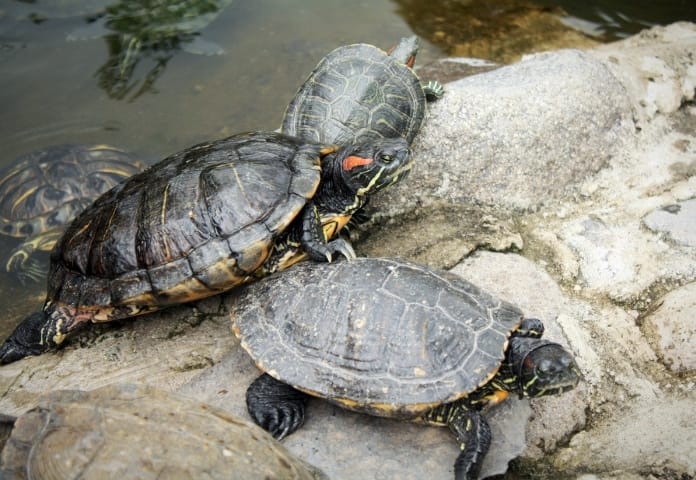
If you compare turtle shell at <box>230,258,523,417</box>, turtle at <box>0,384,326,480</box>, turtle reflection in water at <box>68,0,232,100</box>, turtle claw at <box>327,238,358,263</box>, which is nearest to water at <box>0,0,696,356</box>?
turtle reflection in water at <box>68,0,232,100</box>

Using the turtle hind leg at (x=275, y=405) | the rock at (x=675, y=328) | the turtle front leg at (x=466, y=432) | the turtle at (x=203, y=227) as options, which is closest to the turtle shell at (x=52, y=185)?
the turtle at (x=203, y=227)

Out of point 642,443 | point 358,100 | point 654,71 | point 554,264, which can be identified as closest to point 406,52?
point 358,100

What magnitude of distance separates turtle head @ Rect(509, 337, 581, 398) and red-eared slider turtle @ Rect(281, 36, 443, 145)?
2.56 metres

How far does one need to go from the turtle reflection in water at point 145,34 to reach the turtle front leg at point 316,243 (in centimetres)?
469

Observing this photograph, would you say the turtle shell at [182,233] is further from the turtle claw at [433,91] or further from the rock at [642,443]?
the rock at [642,443]

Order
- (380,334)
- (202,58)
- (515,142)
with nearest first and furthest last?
(380,334) < (515,142) < (202,58)

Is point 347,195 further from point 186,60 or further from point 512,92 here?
point 186,60

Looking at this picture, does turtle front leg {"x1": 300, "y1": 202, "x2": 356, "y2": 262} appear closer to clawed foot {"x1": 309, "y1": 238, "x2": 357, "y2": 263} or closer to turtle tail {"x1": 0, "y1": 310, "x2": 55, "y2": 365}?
clawed foot {"x1": 309, "y1": 238, "x2": 357, "y2": 263}

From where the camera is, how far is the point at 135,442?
2.80 meters

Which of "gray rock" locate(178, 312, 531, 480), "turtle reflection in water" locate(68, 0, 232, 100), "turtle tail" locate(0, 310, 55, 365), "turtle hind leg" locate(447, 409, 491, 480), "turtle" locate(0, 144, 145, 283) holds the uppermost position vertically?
"turtle reflection in water" locate(68, 0, 232, 100)

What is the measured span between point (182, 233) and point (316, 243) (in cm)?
95

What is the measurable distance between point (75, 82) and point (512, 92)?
5.83 metres

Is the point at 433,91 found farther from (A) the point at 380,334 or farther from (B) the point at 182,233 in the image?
(A) the point at 380,334

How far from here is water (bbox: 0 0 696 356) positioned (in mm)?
7727
